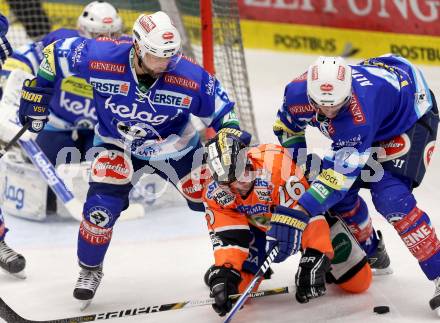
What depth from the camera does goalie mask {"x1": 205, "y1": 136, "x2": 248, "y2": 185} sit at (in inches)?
146

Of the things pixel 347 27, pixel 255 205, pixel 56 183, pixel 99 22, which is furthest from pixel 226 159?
pixel 347 27

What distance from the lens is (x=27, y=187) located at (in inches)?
211

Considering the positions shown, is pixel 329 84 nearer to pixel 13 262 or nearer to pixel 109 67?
pixel 109 67

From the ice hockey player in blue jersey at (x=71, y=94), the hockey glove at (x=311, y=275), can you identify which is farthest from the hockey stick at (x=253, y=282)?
the ice hockey player in blue jersey at (x=71, y=94)

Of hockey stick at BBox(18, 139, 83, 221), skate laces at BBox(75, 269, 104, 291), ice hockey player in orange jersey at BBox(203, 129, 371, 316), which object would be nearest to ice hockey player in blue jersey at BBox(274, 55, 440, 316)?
ice hockey player in orange jersey at BBox(203, 129, 371, 316)

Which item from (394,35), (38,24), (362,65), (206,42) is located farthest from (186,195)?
(38,24)

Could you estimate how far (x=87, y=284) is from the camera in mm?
4117

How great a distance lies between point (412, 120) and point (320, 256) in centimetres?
66

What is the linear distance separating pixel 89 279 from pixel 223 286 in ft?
2.25

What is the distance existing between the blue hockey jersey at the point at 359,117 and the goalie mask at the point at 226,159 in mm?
272

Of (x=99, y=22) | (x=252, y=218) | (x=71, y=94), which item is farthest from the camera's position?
(x=71, y=94)

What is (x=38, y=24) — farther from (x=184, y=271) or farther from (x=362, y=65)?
(x=362, y=65)

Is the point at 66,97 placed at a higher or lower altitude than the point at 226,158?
lower

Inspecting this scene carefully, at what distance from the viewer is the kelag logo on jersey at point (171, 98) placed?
3990 millimetres
